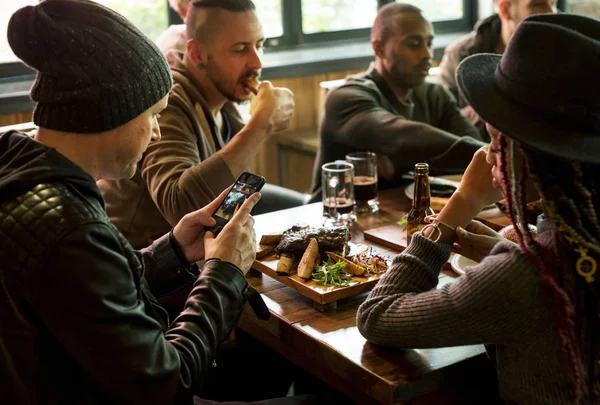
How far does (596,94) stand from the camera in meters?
1.15

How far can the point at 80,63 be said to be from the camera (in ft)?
3.83

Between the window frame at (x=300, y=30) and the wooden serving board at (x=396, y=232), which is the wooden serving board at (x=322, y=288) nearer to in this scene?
the wooden serving board at (x=396, y=232)

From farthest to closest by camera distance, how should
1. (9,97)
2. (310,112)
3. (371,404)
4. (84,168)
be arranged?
(310,112), (9,97), (371,404), (84,168)

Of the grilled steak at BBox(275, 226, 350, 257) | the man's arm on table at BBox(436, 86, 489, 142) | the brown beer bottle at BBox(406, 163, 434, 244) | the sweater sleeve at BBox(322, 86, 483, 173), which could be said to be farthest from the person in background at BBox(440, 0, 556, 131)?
the grilled steak at BBox(275, 226, 350, 257)

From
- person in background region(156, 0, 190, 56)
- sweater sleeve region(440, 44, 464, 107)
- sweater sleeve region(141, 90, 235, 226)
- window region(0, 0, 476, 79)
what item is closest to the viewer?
sweater sleeve region(141, 90, 235, 226)

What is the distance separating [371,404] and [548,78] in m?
0.64

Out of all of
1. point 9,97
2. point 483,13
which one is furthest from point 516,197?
point 483,13

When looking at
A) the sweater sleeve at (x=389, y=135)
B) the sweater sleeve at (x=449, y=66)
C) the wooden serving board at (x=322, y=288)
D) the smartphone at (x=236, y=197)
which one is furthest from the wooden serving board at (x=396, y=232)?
the sweater sleeve at (x=449, y=66)

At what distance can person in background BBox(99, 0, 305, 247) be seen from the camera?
6.90 feet

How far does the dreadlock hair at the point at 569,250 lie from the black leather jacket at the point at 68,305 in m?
0.58

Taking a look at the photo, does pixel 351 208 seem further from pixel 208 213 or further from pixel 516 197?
pixel 516 197

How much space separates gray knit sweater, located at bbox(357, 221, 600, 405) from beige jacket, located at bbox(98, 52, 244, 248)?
0.90 meters

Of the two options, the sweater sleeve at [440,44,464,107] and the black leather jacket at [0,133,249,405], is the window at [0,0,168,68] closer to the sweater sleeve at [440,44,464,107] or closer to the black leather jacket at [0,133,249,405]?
the sweater sleeve at [440,44,464,107]

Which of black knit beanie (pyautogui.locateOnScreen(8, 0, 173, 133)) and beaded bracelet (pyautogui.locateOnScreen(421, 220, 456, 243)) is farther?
beaded bracelet (pyautogui.locateOnScreen(421, 220, 456, 243))
